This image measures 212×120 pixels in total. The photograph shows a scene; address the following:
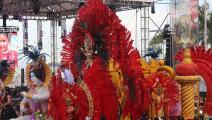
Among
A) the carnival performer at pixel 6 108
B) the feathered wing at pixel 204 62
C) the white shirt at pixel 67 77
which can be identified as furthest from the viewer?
the carnival performer at pixel 6 108

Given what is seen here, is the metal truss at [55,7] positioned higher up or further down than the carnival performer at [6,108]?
higher up

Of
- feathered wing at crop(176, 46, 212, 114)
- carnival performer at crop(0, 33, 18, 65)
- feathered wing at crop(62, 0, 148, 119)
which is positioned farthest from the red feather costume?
carnival performer at crop(0, 33, 18, 65)

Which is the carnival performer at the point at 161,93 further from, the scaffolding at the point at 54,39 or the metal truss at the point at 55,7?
the scaffolding at the point at 54,39

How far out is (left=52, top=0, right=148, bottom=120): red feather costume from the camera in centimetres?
530

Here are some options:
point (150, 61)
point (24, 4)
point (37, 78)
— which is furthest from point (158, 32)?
point (37, 78)

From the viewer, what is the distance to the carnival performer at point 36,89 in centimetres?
571

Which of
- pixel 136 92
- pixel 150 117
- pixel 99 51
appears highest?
pixel 99 51

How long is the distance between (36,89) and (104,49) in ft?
3.49

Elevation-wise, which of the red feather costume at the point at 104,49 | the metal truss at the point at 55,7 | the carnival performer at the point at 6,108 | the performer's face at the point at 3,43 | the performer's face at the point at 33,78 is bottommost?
the carnival performer at the point at 6,108

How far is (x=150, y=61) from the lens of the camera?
6836 mm

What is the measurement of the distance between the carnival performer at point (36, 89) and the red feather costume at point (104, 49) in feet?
→ 1.67

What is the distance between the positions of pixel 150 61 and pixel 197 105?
3.07ft

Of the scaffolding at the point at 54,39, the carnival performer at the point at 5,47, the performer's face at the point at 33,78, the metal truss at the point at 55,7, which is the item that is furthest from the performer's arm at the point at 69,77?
the carnival performer at the point at 5,47

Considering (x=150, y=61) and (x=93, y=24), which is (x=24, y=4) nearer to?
(x=150, y=61)
